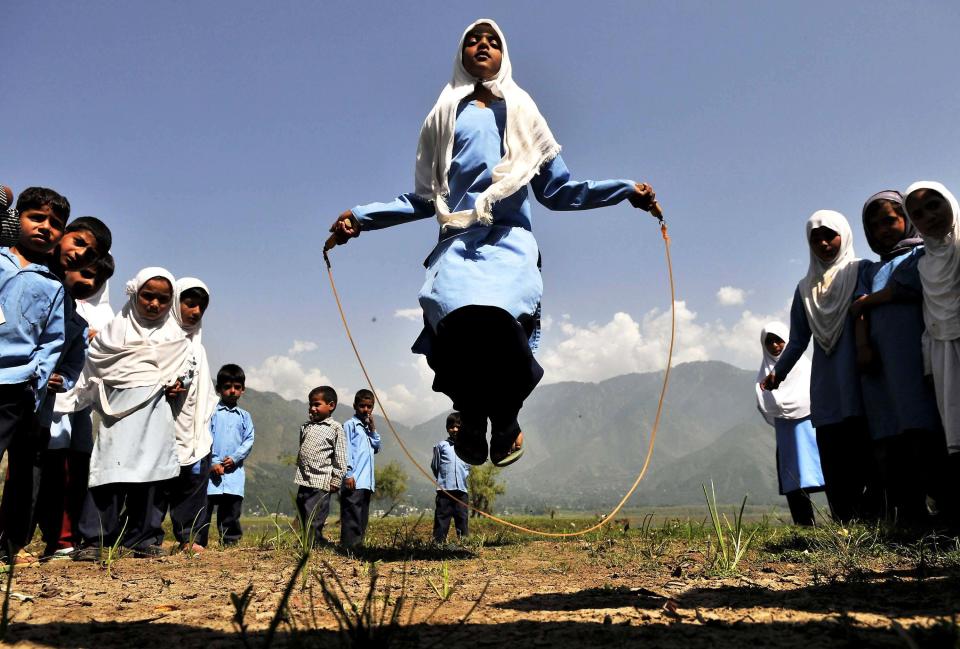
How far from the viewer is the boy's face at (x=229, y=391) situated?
7906 millimetres

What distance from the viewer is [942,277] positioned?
4.62m

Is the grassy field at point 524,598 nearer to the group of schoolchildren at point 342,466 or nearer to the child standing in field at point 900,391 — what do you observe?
the child standing in field at point 900,391

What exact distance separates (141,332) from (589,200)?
3643 millimetres

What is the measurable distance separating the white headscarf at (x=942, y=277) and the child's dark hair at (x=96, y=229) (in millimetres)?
5829

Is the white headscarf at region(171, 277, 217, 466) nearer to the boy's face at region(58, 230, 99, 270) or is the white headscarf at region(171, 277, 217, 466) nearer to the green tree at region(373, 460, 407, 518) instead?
the boy's face at region(58, 230, 99, 270)

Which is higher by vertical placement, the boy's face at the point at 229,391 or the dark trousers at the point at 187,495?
the boy's face at the point at 229,391

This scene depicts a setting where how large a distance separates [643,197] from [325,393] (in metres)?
4.97

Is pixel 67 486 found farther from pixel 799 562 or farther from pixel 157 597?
pixel 799 562

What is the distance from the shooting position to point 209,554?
14.9ft

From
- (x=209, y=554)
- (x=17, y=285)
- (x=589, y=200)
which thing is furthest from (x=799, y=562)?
(x=17, y=285)

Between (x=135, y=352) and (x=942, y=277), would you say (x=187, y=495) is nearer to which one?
(x=135, y=352)

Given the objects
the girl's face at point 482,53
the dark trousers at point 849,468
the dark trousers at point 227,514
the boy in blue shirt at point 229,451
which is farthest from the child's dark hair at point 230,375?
the dark trousers at point 849,468

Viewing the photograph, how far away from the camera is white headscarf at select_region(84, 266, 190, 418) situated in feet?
16.8

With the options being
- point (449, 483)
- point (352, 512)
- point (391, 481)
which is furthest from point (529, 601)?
point (391, 481)
